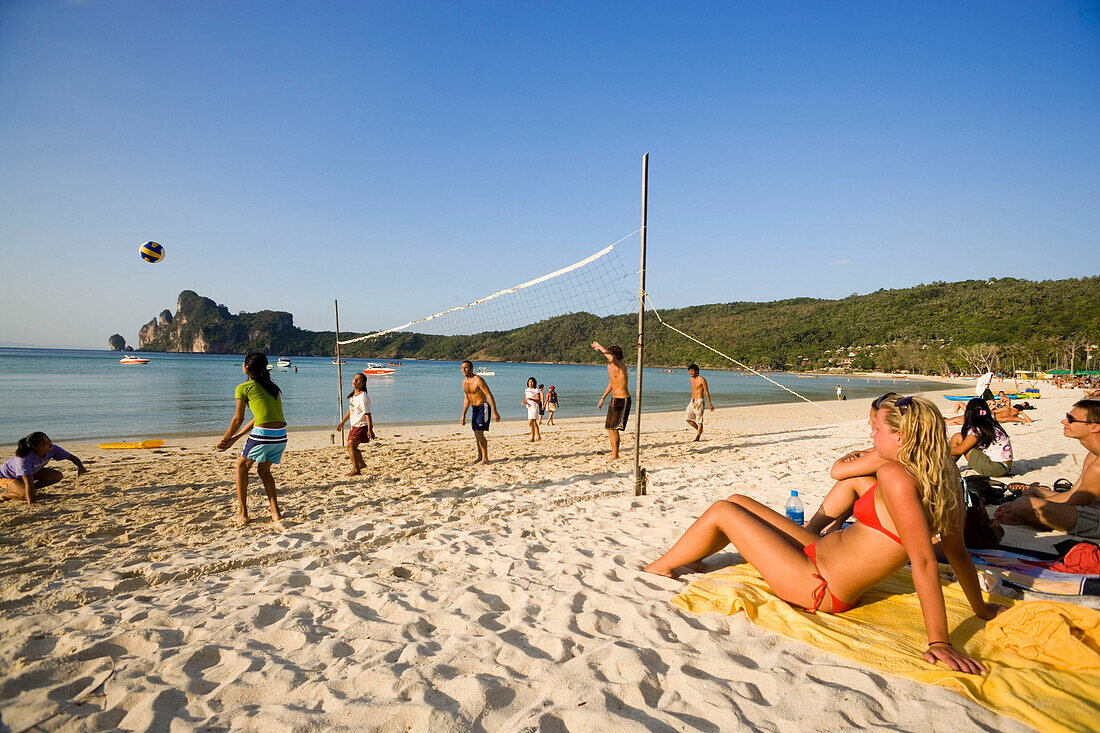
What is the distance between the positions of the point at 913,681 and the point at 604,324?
504 inches

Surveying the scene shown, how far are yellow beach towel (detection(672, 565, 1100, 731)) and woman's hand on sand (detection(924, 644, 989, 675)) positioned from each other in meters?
0.03

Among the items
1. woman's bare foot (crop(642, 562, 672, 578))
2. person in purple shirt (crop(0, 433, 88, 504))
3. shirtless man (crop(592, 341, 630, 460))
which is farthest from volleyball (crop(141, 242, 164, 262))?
woman's bare foot (crop(642, 562, 672, 578))

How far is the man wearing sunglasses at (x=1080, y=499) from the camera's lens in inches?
152

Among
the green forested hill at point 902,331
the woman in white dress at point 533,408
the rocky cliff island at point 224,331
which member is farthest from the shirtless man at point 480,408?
the rocky cliff island at point 224,331

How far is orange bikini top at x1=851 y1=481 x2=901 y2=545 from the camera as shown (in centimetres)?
A: 237

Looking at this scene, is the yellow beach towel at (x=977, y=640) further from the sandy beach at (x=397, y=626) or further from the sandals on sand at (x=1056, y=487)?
the sandals on sand at (x=1056, y=487)

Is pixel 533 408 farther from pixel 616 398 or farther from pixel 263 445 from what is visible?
pixel 263 445

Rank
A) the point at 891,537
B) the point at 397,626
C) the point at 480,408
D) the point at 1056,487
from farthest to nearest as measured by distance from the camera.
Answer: the point at 480,408
the point at 1056,487
the point at 397,626
the point at 891,537

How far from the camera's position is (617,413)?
7.85 meters

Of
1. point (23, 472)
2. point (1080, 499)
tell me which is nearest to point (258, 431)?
point (23, 472)

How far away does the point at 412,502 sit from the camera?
535 cm

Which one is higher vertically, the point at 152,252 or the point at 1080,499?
Result: the point at 152,252

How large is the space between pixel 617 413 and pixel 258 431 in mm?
4816

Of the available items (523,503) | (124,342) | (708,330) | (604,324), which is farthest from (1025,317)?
(124,342)
